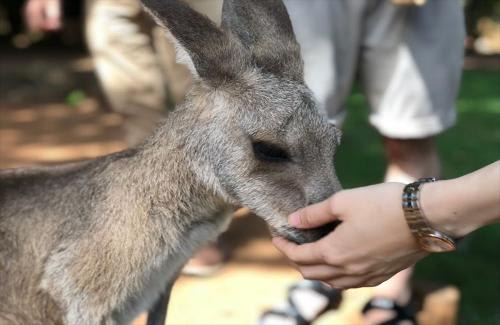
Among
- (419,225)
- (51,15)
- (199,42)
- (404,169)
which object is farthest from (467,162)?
(199,42)

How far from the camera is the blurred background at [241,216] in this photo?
8.15ft

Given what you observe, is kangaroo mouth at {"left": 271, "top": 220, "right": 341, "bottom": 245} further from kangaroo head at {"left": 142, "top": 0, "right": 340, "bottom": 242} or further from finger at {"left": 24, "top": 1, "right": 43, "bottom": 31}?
finger at {"left": 24, "top": 1, "right": 43, "bottom": 31}

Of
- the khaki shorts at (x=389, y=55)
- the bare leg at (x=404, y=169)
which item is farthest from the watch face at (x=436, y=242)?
the bare leg at (x=404, y=169)

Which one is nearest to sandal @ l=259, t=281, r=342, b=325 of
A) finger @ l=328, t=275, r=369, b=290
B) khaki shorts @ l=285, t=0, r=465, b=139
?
khaki shorts @ l=285, t=0, r=465, b=139

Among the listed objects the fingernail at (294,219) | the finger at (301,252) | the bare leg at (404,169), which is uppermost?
the fingernail at (294,219)

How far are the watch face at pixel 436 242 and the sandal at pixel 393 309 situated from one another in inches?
36.4

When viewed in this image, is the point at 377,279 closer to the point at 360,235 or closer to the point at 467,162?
the point at 360,235

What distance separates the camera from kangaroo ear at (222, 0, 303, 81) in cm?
147

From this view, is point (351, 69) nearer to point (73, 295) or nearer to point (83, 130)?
point (73, 295)

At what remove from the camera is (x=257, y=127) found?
4.63 ft

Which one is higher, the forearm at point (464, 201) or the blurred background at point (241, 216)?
the forearm at point (464, 201)

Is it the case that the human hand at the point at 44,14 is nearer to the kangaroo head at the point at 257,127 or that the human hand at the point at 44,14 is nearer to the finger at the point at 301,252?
the kangaroo head at the point at 257,127

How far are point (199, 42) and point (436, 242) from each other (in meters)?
0.59

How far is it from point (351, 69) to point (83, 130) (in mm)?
2886
